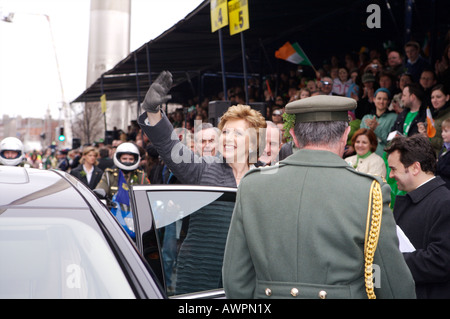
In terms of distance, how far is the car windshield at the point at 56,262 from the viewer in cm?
206

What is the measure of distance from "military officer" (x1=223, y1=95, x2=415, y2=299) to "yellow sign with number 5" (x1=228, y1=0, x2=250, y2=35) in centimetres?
589

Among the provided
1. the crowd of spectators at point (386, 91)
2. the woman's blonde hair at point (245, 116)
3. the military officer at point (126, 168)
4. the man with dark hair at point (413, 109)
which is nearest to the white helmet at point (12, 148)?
the military officer at point (126, 168)

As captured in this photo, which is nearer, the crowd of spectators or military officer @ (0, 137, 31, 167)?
the crowd of spectators

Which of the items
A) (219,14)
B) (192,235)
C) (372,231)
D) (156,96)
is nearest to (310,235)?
(372,231)

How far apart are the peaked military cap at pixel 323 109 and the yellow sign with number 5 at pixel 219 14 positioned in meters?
6.29

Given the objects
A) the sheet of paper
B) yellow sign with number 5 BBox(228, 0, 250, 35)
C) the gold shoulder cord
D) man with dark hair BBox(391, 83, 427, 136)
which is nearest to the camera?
the gold shoulder cord

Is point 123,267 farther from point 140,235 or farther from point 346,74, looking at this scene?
point 346,74

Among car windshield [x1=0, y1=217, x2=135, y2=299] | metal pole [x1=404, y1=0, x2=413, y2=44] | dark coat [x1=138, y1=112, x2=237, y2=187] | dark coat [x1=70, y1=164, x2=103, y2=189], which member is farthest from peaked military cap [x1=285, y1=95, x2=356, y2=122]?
dark coat [x1=70, y1=164, x2=103, y2=189]

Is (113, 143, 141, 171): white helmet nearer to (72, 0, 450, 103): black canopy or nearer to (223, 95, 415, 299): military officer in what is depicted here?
(72, 0, 450, 103): black canopy

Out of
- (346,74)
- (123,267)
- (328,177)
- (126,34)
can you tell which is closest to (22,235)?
(123,267)

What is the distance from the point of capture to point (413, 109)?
24.6 ft

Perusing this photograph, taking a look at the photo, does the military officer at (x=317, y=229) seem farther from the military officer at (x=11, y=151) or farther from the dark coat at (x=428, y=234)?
the military officer at (x=11, y=151)

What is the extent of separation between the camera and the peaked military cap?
86.4 inches

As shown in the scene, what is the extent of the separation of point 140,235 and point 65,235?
0.76 meters
